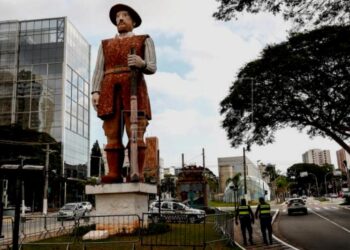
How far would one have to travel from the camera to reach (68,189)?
56.4 m

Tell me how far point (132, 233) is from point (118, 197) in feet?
3.89

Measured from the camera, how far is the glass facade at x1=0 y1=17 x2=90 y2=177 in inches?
2105

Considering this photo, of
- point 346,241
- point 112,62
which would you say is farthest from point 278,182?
point 112,62

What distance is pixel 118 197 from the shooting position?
12203 mm

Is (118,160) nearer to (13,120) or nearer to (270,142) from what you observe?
(270,142)

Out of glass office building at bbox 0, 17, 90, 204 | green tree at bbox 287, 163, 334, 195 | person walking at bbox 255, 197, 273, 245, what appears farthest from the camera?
green tree at bbox 287, 163, 334, 195

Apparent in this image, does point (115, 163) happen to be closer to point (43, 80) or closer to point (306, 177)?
point (43, 80)

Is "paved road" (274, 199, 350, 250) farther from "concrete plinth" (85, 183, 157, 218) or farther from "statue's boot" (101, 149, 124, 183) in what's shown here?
"statue's boot" (101, 149, 124, 183)

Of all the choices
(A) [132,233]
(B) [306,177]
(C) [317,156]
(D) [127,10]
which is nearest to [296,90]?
(D) [127,10]

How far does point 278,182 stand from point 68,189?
3727 cm

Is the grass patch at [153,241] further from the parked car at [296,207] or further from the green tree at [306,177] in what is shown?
the green tree at [306,177]

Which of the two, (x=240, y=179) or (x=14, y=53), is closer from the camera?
(x=14, y=53)

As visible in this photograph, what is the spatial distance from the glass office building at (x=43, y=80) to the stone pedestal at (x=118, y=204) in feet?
138

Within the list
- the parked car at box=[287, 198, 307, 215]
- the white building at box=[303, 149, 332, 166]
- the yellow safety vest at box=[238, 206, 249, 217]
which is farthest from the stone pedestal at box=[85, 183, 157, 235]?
the white building at box=[303, 149, 332, 166]
